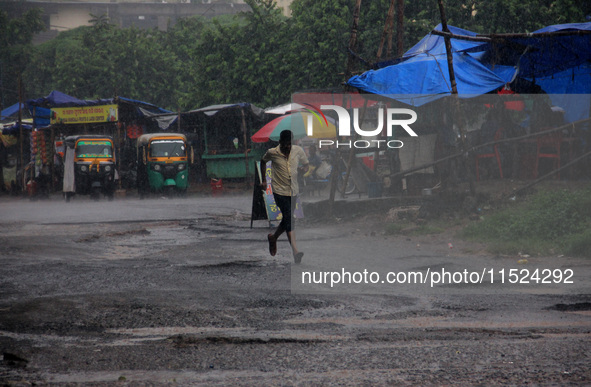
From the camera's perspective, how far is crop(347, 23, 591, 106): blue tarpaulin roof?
40.5 feet

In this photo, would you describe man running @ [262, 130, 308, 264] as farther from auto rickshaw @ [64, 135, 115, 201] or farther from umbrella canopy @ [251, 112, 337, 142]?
auto rickshaw @ [64, 135, 115, 201]

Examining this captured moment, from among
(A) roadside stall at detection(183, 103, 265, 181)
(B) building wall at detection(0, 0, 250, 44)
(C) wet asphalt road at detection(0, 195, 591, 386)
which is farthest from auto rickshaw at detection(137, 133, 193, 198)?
(B) building wall at detection(0, 0, 250, 44)

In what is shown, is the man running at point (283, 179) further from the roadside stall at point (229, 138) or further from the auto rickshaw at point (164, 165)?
the roadside stall at point (229, 138)

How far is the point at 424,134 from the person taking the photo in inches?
507

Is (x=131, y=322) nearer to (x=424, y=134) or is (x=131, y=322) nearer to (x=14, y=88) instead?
(x=424, y=134)

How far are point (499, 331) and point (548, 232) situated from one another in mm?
5272

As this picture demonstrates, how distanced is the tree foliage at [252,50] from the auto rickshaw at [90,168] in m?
7.77

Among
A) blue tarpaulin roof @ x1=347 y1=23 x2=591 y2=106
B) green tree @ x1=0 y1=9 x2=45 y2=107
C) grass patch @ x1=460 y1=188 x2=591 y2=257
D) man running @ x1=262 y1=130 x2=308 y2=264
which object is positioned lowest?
grass patch @ x1=460 y1=188 x2=591 y2=257

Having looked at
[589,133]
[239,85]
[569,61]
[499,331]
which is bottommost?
[499,331]

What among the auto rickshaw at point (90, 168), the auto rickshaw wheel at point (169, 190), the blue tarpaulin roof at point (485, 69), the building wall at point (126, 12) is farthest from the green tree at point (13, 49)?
the blue tarpaulin roof at point (485, 69)

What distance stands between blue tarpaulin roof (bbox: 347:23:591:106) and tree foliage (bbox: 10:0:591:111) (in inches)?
79.9

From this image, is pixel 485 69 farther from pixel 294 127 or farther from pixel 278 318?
pixel 278 318

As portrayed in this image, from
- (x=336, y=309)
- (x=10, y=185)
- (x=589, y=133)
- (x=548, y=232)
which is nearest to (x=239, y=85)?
(x=10, y=185)

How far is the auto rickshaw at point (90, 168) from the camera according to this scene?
24078 mm
